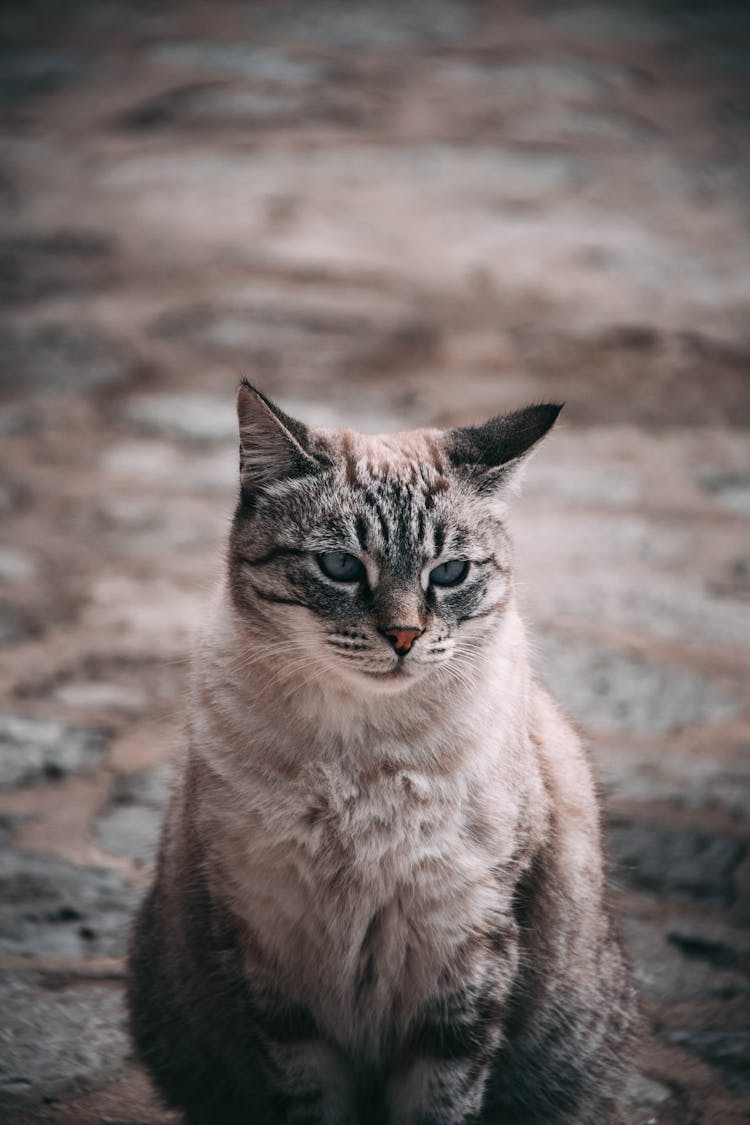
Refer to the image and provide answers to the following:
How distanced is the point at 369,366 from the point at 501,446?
12.1ft

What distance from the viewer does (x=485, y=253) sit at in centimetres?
726

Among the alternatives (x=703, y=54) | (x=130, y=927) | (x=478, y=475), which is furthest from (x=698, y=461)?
(x=703, y=54)

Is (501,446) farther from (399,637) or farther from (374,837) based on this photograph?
(374,837)

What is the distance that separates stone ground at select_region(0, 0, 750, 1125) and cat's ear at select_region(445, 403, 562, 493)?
0.88 meters

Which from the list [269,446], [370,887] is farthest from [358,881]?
[269,446]

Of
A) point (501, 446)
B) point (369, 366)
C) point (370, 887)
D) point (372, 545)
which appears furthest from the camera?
point (369, 366)

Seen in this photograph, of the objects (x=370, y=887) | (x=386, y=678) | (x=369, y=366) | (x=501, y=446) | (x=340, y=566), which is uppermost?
(x=501, y=446)

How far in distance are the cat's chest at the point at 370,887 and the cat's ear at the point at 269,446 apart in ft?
2.06

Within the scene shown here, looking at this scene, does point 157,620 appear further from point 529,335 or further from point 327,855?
point 529,335

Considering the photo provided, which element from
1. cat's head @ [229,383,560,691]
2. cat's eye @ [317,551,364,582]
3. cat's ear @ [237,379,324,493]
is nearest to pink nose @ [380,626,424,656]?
cat's head @ [229,383,560,691]

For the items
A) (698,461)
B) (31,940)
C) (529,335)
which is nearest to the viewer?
(31,940)

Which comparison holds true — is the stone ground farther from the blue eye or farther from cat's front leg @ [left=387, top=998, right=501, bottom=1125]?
the blue eye

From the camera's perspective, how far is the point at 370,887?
2.40m

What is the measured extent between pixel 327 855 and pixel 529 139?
6672 millimetres
